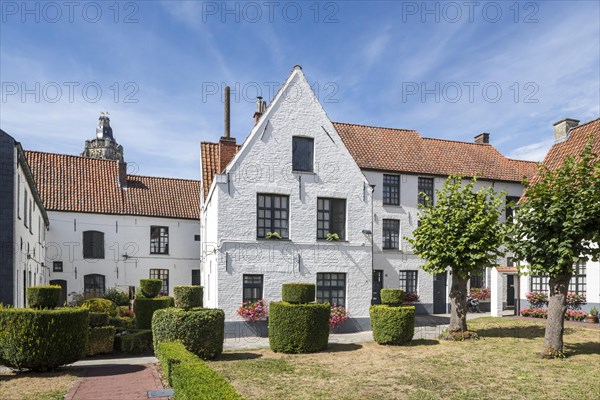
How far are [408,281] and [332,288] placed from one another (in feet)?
28.4

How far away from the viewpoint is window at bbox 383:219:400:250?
2745cm

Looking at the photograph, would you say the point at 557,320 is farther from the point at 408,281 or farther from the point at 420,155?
the point at 420,155

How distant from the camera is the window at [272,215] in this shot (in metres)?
19.9

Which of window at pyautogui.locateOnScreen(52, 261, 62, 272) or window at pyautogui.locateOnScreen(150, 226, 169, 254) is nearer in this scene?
window at pyautogui.locateOnScreen(52, 261, 62, 272)

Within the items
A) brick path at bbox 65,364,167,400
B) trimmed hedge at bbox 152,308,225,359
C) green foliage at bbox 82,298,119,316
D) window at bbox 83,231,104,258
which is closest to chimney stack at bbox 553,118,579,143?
trimmed hedge at bbox 152,308,225,359

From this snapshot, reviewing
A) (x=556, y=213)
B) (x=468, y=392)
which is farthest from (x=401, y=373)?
(x=556, y=213)

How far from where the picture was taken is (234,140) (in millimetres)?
24156

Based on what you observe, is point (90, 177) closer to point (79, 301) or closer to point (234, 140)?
point (79, 301)

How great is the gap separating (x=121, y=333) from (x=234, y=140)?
11189mm

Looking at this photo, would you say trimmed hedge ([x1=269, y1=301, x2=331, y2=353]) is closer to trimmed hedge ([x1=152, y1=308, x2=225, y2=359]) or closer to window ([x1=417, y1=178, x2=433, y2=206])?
trimmed hedge ([x1=152, y1=308, x2=225, y2=359])

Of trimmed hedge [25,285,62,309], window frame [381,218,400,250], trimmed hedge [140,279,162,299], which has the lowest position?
trimmed hedge [140,279,162,299]

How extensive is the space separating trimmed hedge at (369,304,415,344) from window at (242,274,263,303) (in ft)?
16.9

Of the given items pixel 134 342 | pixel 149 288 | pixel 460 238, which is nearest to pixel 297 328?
pixel 134 342

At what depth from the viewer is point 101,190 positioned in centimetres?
3291
